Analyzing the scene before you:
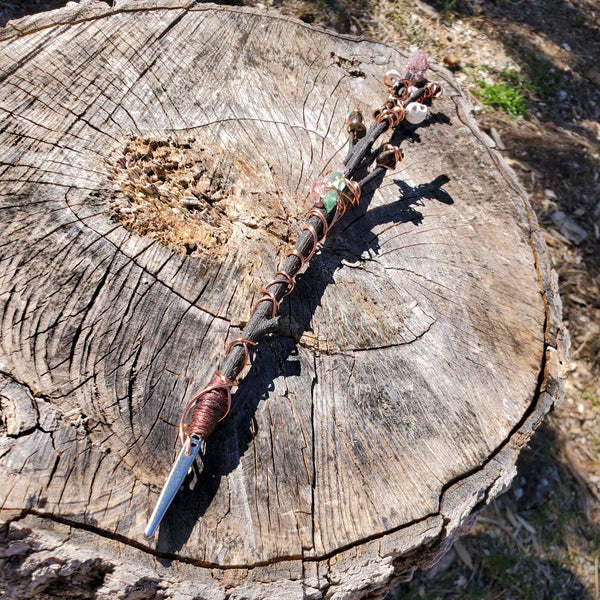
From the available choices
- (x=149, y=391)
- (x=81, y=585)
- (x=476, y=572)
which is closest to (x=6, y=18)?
(x=149, y=391)

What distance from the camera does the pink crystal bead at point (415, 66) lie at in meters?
2.27

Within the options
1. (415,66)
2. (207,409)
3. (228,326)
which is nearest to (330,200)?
(228,326)

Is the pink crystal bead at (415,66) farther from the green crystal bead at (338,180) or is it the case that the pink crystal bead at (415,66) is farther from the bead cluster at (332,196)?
the green crystal bead at (338,180)

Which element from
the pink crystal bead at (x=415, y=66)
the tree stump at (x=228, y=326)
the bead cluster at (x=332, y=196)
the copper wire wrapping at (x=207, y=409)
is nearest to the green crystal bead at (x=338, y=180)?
the bead cluster at (x=332, y=196)

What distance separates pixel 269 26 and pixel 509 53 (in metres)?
3.38

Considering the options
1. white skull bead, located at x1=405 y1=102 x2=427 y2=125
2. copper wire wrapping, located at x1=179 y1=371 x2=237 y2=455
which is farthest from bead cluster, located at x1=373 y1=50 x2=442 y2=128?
copper wire wrapping, located at x1=179 y1=371 x2=237 y2=455

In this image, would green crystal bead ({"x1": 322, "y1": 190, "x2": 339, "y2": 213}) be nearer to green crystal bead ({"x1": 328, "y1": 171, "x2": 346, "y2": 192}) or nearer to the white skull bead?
green crystal bead ({"x1": 328, "y1": 171, "x2": 346, "y2": 192})

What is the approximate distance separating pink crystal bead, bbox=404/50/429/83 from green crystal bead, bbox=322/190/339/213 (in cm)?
100

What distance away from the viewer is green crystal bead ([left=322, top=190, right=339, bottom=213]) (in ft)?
5.44

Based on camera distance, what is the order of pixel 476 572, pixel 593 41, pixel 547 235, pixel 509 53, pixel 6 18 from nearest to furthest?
pixel 476 572 < pixel 6 18 < pixel 547 235 < pixel 509 53 < pixel 593 41

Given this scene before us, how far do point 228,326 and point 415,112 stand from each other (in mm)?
1261

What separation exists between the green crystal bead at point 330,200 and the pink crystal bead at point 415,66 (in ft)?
3.27

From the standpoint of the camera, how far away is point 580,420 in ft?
10.3

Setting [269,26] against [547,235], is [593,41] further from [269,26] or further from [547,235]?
[269,26]
